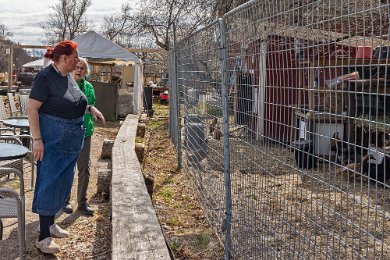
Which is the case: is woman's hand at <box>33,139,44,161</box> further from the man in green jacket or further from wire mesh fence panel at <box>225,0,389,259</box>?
wire mesh fence panel at <box>225,0,389,259</box>

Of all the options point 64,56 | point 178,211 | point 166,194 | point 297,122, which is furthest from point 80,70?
point 297,122

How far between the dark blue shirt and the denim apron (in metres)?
0.06

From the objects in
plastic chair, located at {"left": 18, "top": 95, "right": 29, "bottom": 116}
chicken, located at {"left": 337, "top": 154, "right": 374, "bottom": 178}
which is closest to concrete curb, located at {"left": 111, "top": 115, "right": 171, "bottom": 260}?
chicken, located at {"left": 337, "top": 154, "right": 374, "bottom": 178}

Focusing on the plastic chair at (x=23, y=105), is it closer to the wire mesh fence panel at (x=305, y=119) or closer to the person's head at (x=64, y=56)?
the person's head at (x=64, y=56)

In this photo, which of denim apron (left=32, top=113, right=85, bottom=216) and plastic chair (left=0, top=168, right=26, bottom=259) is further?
denim apron (left=32, top=113, right=85, bottom=216)

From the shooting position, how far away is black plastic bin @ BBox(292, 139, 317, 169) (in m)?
2.43

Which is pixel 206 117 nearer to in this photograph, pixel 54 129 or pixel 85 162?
pixel 85 162

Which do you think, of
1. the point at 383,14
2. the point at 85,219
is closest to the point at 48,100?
the point at 85,219

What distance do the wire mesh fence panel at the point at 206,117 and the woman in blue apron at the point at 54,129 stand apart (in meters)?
1.13

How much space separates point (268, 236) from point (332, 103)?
1364 mm

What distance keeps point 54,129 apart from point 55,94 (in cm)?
27

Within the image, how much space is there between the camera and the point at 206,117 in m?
5.12

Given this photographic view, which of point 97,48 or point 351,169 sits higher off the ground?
point 97,48

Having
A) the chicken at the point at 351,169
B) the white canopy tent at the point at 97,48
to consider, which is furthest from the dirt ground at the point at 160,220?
the white canopy tent at the point at 97,48
